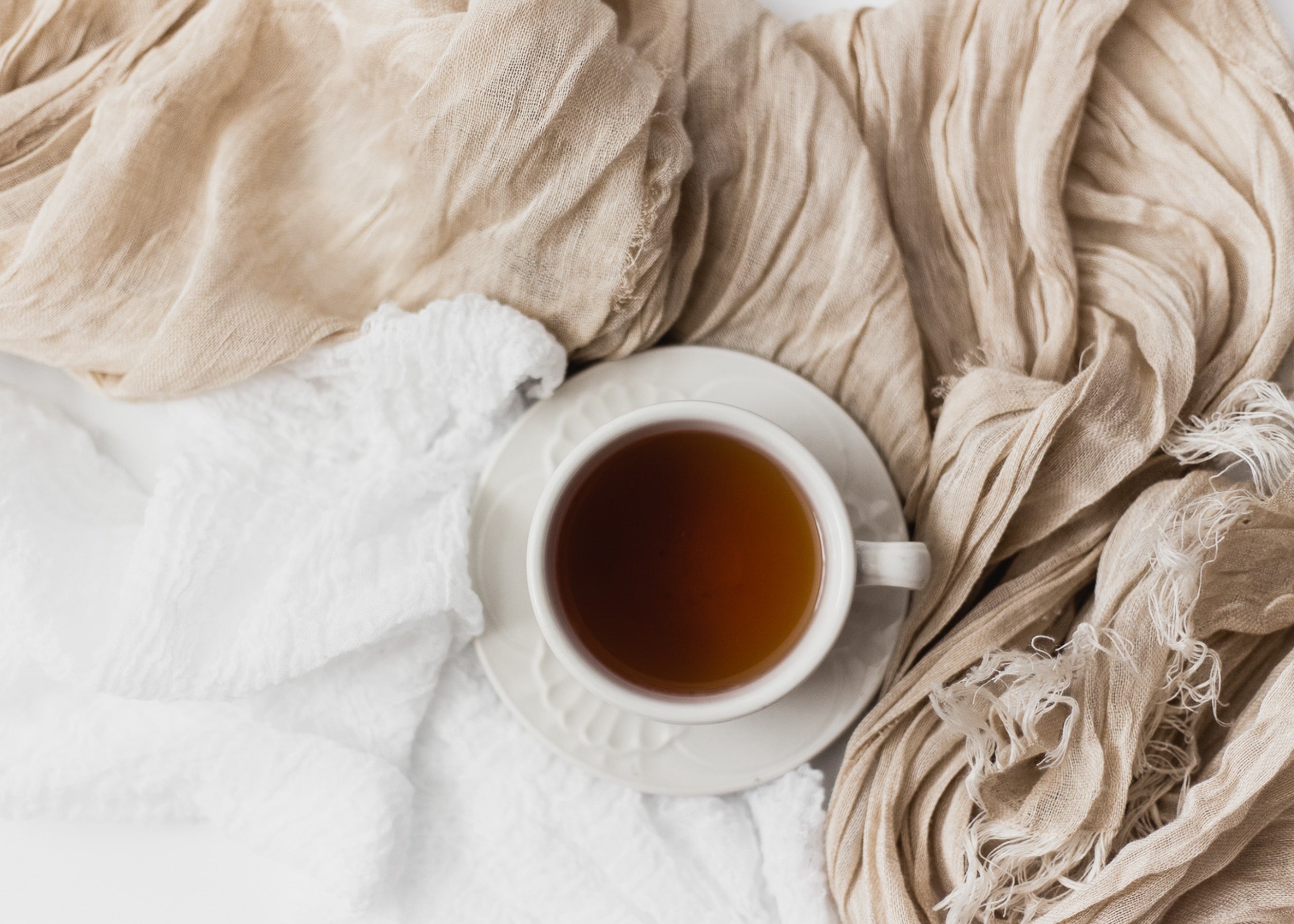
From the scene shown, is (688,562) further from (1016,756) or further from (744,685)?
(1016,756)

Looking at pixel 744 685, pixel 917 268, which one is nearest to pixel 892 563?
pixel 744 685

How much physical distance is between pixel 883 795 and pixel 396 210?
0.57 m

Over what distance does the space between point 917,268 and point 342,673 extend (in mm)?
565

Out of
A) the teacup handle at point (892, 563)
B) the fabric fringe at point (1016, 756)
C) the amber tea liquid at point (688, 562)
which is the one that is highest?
the teacup handle at point (892, 563)

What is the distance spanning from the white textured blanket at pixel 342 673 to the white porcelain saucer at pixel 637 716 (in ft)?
0.08

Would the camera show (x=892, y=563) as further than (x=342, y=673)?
No

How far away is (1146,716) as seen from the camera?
2.15 ft

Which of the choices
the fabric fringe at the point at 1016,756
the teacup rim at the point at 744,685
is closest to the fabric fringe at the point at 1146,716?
the fabric fringe at the point at 1016,756

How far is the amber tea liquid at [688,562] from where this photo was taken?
686mm

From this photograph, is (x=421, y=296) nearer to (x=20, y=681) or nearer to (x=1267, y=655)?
(x=20, y=681)

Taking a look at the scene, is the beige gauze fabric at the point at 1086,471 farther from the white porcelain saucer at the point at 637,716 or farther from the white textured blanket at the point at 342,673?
the white textured blanket at the point at 342,673

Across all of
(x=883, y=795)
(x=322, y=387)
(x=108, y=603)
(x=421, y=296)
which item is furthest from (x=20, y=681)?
(x=883, y=795)

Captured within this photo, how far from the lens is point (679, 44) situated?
0.71m

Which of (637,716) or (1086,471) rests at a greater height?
(1086,471)
